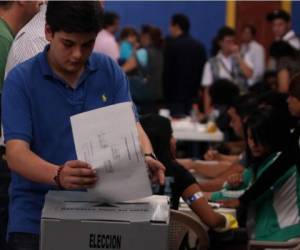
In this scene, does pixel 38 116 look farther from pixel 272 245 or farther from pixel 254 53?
pixel 254 53

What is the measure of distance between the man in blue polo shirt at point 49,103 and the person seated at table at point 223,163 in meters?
2.66

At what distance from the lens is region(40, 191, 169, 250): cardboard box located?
209cm

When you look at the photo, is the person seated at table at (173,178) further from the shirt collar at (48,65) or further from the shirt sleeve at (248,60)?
the shirt sleeve at (248,60)

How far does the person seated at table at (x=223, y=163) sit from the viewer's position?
196 inches

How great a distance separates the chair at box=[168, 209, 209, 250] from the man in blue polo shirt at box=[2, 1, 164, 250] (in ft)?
3.51

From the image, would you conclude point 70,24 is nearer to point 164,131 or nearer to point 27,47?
point 27,47

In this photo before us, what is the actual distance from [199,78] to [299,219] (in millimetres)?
6343

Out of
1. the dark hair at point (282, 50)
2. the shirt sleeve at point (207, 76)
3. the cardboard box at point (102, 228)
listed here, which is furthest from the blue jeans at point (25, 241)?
the shirt sleeve at point (207, 76)

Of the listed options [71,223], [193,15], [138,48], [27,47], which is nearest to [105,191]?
[71,223]

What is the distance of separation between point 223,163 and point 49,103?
11.0ft

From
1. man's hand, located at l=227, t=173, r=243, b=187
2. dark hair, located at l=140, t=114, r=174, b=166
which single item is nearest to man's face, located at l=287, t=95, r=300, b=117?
man's hand, located at l=227, t=173, r=243, b=187

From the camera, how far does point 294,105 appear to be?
417 cm

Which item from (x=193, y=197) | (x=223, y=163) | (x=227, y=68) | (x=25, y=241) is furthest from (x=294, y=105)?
(x=227, y=68)

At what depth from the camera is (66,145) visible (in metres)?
2.30
